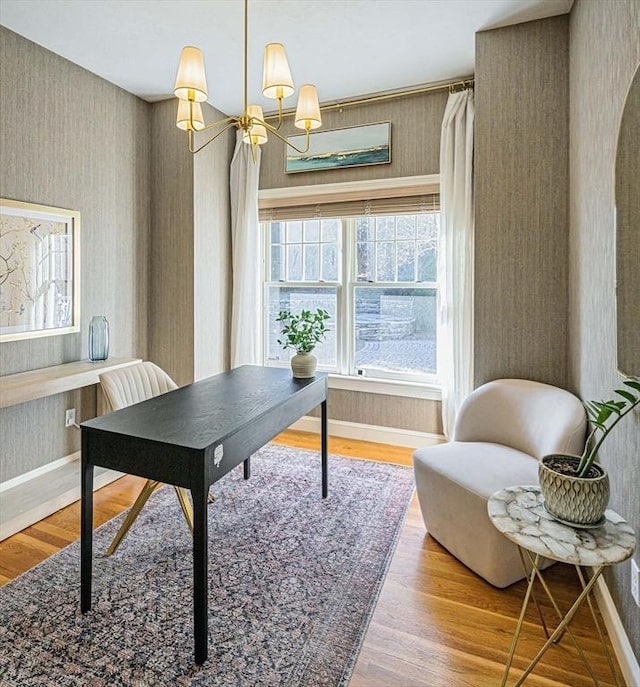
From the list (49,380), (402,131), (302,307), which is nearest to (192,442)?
(49,380)

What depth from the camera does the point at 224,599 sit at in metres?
1.88

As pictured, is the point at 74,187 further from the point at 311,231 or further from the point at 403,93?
the point at 403,93

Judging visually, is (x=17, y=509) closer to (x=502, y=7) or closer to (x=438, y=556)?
(x=438, y=556)

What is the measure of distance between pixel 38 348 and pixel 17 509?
100 centimetres

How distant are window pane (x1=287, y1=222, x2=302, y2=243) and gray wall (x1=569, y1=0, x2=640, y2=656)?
2242mm

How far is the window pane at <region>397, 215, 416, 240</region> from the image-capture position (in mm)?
3682

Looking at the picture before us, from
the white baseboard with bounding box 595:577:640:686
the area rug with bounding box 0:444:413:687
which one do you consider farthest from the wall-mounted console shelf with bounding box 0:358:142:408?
the white baseboard with bounding box 595:577:640:686

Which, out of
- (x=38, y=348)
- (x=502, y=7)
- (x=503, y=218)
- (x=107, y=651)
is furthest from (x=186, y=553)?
(x=502, y=7)

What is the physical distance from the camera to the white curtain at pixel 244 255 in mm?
3982

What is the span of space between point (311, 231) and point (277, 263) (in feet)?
1.45

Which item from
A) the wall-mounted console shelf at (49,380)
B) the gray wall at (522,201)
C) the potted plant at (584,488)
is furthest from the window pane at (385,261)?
the potted plant at (584,488)

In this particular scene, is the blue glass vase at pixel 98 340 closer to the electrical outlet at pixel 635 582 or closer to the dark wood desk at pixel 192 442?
the dark wood desk at pixel 192 442

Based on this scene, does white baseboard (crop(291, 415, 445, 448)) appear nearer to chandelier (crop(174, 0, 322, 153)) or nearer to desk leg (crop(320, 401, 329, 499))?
desk leg (crop(320, 401, 329, 499))

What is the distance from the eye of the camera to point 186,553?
2.18m
